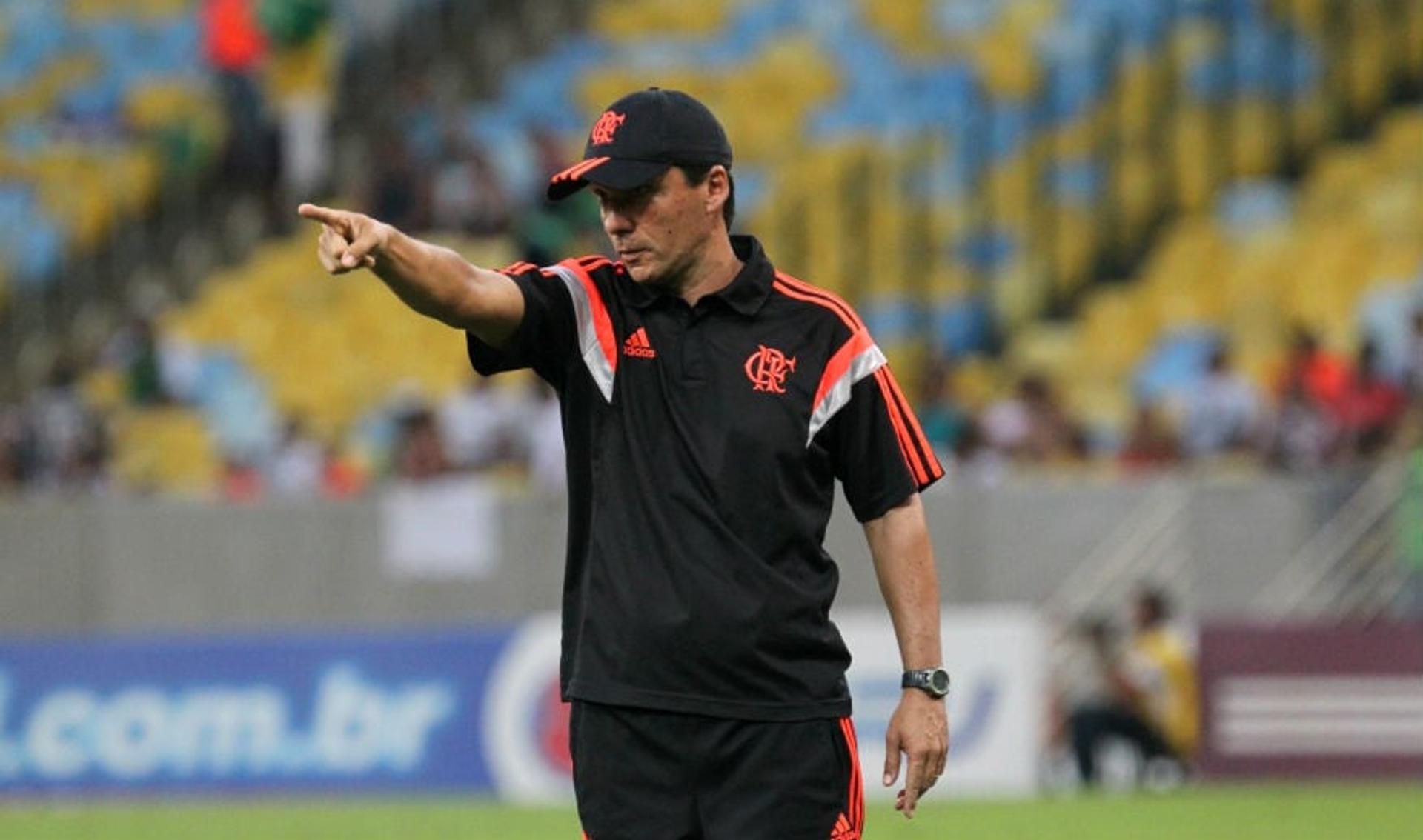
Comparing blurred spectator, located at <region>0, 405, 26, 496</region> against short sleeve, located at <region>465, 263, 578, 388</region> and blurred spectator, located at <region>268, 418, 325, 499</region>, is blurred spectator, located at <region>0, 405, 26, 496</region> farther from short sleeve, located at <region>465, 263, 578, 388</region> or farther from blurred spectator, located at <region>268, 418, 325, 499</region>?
short sleeve, located at <region>465, 263, 578, 388</region>

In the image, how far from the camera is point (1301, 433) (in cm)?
1498

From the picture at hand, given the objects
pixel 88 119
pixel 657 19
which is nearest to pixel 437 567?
pixel 657 19

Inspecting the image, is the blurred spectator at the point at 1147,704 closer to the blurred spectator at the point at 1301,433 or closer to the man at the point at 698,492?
the blurred spectator at the point at 1301,433

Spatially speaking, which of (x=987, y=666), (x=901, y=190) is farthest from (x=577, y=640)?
(x=901, y=190)

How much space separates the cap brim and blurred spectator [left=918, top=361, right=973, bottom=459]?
35.0 ft

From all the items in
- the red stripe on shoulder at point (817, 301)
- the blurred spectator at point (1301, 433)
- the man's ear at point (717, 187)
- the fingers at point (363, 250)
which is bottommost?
the blurred spectator at point (1301, 433)

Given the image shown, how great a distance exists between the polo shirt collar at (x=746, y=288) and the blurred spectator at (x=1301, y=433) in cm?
1030

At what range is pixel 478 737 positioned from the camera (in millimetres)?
14242

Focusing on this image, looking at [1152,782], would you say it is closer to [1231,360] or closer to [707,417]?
[1231,360]

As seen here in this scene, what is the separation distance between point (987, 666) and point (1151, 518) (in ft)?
4.51

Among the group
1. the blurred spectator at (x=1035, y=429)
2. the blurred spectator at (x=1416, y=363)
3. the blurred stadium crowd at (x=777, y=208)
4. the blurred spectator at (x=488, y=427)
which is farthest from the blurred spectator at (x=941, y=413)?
the blurred spectator at (x=1416, y=363)

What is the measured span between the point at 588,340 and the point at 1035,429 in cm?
1095

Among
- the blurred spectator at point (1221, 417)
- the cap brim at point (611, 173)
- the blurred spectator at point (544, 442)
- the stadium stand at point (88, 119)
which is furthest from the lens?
the stadium stand at point (88, 119)

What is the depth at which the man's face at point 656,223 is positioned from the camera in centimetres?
489
